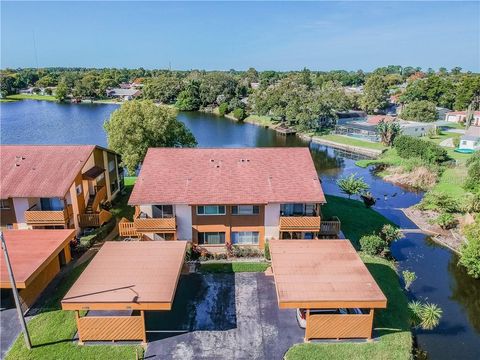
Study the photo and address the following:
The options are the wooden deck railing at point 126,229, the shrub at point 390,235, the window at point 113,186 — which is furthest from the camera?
the window at point 113,186

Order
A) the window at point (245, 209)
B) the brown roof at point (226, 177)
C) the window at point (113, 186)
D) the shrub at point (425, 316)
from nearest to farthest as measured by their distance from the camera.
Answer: the shrub at point (425, 316), the brown roof at point (226, 177), the window at point (245, 209), the window at point (113, 186)

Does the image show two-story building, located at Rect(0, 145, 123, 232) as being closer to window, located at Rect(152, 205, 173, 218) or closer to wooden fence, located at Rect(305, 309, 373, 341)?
window, located at Rect(152, 205, 173, 218)

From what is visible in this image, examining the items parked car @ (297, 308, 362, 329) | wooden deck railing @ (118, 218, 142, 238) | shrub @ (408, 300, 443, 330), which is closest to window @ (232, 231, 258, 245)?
wooden deck railing @ (118, 218, 142, 238)

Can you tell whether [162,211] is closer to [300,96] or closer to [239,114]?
[300,96]

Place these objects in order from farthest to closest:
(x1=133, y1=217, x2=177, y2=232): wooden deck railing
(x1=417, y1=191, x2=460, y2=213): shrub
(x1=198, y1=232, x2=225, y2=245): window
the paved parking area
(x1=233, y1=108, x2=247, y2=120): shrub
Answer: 1. (x1=233, y1=108, x2=247, y2=120): shrub
2. (x1=417, y1=191, x2=460, y2=213): shrub
3. (x1=198, y1=232, x2=225, y2=245): window
4. (x1=133, y1=217, x2=177, y2=232): wooden deck railing
5. the paved parking area

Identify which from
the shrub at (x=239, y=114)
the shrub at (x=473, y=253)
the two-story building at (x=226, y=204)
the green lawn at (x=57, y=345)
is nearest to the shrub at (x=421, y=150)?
the shrub at (x=473, y=253)

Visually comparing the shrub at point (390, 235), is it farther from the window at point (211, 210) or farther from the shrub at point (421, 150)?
the shrub at point (421, 150)

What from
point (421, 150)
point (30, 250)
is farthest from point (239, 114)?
point (30, 250)
